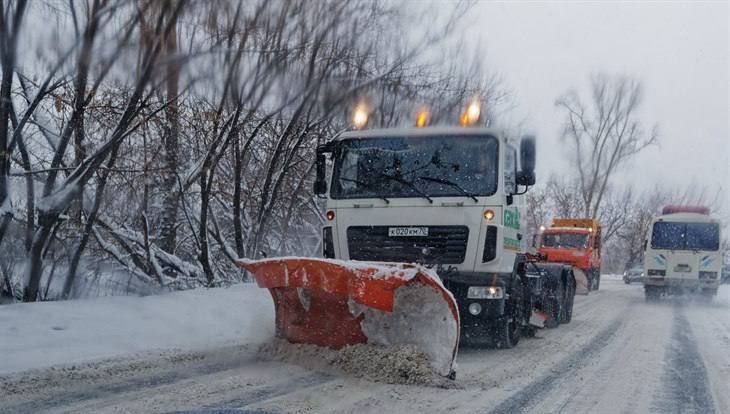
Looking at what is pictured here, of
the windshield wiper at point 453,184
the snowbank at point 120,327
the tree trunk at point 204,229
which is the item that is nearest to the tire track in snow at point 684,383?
the windshield wiper at point 453,184

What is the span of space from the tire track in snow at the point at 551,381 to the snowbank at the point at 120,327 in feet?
9.61

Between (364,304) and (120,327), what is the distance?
3511 millimetres

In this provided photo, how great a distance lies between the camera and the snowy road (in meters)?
5.15

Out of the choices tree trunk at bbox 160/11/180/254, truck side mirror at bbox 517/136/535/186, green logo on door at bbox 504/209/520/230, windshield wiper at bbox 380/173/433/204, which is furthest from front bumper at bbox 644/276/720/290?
windshield wiper at bbox 380/173/433/204

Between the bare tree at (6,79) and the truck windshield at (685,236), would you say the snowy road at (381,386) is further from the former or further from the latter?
the truck windshield at (685,236)

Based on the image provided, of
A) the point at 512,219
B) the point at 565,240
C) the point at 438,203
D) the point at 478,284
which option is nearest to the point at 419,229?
the point at 438,203

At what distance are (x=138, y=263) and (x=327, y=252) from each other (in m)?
5.18

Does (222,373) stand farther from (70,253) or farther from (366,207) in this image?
(70,253)

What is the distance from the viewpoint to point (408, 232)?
312 inches

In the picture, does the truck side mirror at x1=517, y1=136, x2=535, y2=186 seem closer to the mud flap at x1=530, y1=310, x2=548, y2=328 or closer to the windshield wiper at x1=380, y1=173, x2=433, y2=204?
the windshield wiper at x1=380, y1=173, x2=433, y2=204

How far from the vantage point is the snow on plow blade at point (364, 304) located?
6.04 metres

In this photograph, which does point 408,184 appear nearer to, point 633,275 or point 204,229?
point 204,229

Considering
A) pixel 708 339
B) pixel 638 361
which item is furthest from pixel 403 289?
pixel 708 339

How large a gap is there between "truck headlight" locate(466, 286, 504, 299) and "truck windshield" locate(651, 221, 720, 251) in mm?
15557
